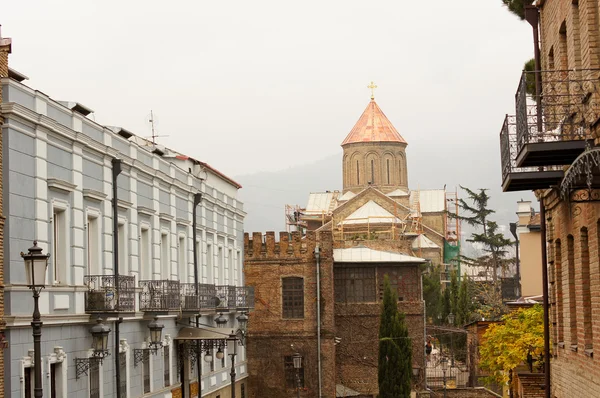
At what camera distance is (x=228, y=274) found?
40688 millimetres

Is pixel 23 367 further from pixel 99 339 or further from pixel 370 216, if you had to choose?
pixel 370 216

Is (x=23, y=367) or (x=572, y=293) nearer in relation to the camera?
(x=572, y=293)

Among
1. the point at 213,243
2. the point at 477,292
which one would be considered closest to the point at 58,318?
the point at 213,243

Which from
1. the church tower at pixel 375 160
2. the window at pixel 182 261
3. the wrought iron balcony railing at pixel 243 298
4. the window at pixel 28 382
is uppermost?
the church tower at pixel 375 160

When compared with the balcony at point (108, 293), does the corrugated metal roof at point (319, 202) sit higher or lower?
higher

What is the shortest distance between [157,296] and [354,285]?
90.5 ft

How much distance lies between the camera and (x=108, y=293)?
77.6ft

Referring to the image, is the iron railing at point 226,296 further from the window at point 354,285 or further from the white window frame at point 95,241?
the window at point 354,285

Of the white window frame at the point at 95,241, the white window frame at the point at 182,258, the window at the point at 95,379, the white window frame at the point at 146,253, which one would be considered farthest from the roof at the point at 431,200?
the window at the point at 95,379

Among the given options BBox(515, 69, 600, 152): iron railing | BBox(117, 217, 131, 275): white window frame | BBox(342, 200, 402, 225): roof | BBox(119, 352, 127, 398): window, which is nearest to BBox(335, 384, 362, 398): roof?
BBox(117, 217, 131, 275): white window frame

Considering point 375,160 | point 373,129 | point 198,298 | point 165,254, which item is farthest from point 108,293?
point 373,129

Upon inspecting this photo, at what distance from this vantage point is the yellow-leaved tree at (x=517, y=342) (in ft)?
91.0

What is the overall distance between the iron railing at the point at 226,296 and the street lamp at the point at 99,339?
40.0 feet

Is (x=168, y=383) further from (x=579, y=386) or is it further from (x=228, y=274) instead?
(x=579, y=386)
